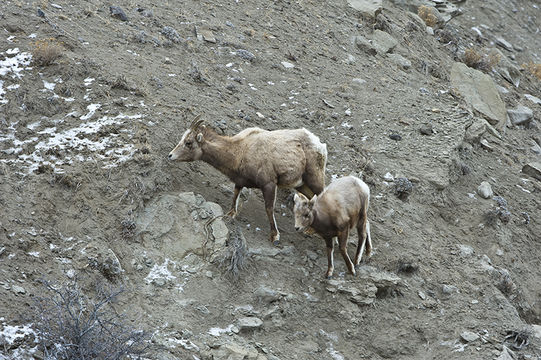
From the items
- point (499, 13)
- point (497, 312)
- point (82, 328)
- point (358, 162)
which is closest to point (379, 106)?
point (358, 162)

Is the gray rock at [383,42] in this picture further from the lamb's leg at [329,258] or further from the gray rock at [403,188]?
the lamb's leg at [329,258]

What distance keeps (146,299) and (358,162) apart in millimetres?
6333

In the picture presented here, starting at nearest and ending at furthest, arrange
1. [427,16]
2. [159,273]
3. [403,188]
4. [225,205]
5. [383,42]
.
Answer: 1. [159,273]
2. [225,205]
3. [403,188]
4. [383,42]
5. [427,16]

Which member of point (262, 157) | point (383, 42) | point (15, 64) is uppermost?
point (262, 157)

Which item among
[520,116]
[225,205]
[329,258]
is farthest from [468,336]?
[520,116]

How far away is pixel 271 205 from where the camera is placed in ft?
35.8

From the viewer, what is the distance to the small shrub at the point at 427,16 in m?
24.6

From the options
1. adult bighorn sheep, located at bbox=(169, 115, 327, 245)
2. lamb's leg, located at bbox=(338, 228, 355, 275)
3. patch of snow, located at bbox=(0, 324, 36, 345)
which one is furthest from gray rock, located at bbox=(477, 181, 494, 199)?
patch of snow, located at bbox=(0, 324, 36, 345)

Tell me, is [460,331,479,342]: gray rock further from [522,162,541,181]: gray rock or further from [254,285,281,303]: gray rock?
[522,162,541,181]: gray rock

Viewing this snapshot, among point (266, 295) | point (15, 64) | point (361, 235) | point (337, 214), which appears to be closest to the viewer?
point (266, 295)

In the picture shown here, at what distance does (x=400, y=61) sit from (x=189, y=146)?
1102cm

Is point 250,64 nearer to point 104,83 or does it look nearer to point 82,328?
point 104,83

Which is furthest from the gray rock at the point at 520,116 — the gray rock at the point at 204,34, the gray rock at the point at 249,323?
the gray rock at the point at 249,323

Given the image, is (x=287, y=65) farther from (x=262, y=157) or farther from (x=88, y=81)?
(x=262, y=157)
